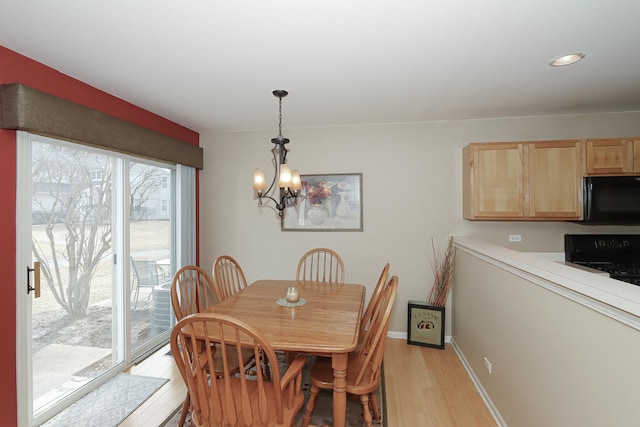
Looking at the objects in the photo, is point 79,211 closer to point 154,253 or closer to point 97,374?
point 154,253

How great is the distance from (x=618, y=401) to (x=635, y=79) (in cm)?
249

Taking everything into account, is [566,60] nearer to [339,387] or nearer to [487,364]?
[487,364]

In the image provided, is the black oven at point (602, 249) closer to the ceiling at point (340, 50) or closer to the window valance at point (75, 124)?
the ceiling at point (340, 50)

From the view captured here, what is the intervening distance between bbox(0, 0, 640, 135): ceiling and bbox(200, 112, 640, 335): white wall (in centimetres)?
44

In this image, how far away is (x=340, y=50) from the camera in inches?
74.3

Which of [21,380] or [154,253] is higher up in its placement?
[154,253]

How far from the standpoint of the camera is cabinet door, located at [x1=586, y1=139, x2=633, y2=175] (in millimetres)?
2785

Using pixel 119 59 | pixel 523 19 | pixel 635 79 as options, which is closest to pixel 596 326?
pixel 523 19

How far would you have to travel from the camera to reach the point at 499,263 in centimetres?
215

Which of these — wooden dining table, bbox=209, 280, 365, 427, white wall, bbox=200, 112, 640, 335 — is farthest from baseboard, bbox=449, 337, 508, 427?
wooden dining table, bbox=209, 280, 365, 427

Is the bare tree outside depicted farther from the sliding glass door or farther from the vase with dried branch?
the vase with dried branch

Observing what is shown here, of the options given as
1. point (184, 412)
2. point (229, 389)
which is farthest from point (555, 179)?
point (184, 412)

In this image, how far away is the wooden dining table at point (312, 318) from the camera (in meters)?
1.63

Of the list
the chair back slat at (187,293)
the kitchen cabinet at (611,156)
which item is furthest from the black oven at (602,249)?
the chair back slat at (187,293)
